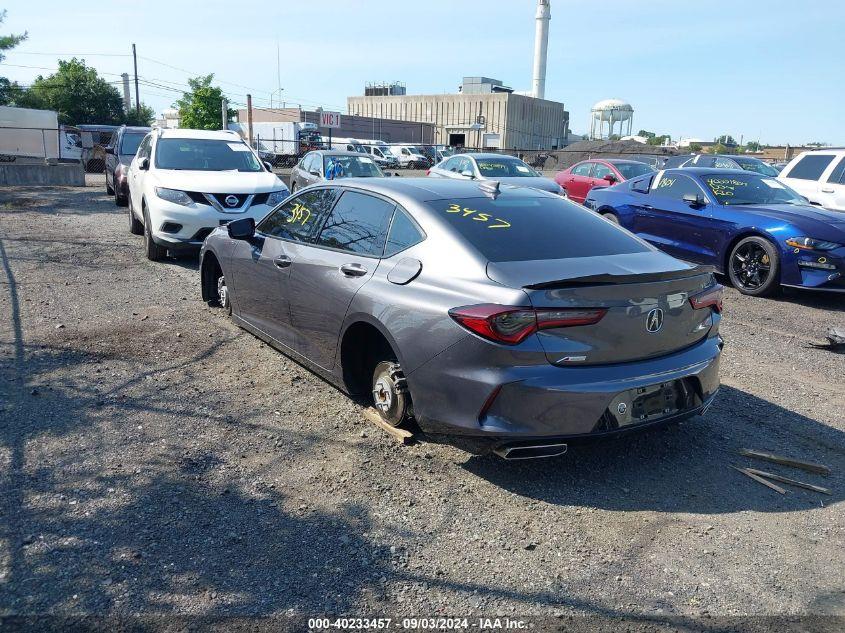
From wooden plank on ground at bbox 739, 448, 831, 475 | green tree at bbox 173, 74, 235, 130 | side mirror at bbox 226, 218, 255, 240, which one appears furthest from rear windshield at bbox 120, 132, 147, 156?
green tree at bbox 173, 74, 235, 130

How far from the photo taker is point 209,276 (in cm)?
721

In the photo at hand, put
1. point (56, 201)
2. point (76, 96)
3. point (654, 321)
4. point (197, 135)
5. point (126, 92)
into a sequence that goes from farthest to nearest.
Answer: point (126, 92)
point (76, 96)
point (56, 201)
point (197, 135)
point (654, 321)

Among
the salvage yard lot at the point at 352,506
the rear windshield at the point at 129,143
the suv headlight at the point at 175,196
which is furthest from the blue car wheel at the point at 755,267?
the rear windshield at the point at 129,143

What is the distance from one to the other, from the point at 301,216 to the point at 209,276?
2227 mm

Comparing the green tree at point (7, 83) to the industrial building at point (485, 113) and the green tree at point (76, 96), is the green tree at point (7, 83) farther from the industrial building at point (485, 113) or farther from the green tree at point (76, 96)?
the industrial building at point (485, 113)

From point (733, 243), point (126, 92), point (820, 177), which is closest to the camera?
point (733, 243)

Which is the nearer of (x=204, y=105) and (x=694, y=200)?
(x=694, y=200)

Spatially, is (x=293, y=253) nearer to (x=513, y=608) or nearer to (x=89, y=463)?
(x=89, y=463)

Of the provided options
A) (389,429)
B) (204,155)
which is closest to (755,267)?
(389,429)

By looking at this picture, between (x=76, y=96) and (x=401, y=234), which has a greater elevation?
(x=76, y=96)

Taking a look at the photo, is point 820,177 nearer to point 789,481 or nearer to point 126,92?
point 789,481

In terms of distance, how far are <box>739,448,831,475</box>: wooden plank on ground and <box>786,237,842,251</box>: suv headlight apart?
16.0ft

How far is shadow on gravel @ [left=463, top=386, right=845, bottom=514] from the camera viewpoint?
377 centimetres

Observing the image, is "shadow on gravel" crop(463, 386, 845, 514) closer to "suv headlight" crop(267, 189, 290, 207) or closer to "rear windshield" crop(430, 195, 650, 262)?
"rear windshield" crop(430, 195, 650, 262)
